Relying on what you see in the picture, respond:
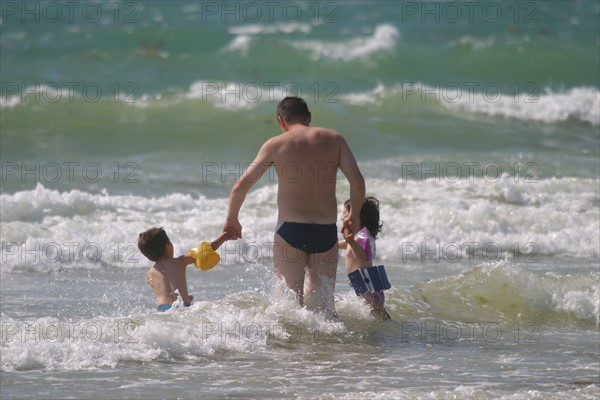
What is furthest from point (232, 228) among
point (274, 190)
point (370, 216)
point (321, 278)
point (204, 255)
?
point (274, 190)

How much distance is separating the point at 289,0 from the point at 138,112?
770 centimetres

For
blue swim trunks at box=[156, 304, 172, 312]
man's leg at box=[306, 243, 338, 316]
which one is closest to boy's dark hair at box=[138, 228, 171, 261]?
blue swim trunks at box=[156, 304, 172, 312]

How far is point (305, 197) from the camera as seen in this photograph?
6.84 meters

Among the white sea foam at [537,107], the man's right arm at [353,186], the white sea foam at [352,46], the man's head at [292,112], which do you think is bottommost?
the man's right arm at [353,186]

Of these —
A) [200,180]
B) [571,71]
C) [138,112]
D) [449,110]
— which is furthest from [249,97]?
[571,71]

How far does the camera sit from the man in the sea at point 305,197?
6.79 m

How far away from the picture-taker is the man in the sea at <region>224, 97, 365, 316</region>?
6.79 metres

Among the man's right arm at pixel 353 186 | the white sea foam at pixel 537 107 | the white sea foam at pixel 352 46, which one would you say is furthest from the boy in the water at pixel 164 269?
the white sea foam at pixel 352 46

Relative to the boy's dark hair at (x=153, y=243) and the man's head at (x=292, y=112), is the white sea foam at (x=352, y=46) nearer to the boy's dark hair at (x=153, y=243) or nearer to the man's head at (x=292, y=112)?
the boy's dark hair at (x=153, y=243)

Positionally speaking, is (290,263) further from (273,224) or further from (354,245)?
(273,224)

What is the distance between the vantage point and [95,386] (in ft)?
19.1

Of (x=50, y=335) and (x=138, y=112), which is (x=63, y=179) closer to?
(x=138, y=112)

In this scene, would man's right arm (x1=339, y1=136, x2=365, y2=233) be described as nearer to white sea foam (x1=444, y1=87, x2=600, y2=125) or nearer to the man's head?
the man's head

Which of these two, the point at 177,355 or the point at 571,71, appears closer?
the point at 177,355
